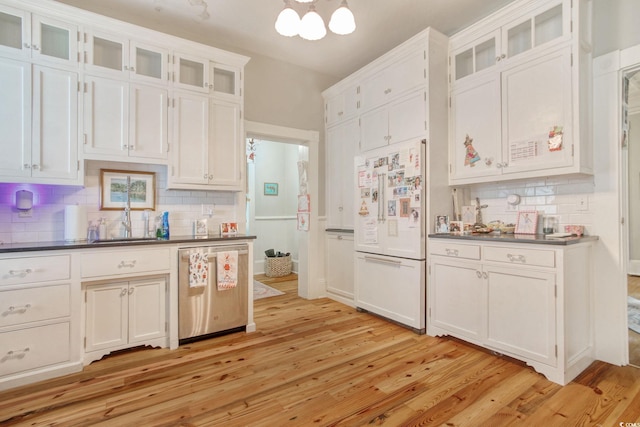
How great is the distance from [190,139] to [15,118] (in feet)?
4.06

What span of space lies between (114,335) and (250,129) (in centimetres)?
249

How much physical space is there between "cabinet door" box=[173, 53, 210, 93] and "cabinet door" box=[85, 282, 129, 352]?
190cm

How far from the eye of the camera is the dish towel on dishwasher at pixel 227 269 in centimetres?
292

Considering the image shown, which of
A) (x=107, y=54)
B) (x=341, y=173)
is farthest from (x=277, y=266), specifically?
(x=107, y=54)

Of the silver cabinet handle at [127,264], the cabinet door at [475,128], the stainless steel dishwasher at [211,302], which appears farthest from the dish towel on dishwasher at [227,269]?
the cabinet door at [475,128]

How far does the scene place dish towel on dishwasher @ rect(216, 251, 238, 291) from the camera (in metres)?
2.92

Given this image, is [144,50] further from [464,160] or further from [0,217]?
[464,160]

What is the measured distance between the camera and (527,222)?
274 centimetres

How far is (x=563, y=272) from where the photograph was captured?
214 centimetres

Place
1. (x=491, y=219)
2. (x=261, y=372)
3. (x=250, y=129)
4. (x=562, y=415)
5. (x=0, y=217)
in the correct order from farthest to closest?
(x=250, y=129) < (x=491, y=219) < (x=0, y=217) < (x=261, y=372) < (x=562, y=415)

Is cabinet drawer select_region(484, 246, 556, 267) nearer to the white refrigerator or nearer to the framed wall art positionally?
the white refrigerator

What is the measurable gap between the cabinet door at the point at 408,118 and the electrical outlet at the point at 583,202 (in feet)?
4.47

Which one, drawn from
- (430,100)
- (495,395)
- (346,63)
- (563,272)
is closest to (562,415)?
(495,395)

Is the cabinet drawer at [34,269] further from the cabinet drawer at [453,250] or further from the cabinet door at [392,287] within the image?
the cabinet drawer at [453,250]
